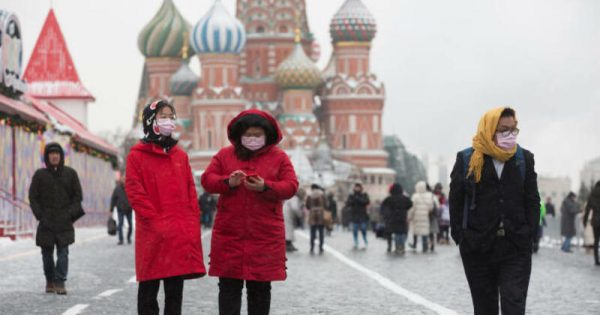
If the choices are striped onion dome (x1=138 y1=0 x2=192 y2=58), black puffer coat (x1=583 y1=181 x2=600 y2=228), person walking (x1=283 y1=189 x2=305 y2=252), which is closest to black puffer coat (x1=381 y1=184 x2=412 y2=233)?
person walking (x1=283 y1=189 x2=305 y2=252)

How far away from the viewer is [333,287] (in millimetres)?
16422

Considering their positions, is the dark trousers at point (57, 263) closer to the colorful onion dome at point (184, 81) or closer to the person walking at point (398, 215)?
the person walking at point (398, 215)

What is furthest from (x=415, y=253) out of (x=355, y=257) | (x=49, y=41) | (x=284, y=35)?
(x=284, y=35)

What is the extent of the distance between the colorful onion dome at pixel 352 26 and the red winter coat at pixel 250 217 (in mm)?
110525

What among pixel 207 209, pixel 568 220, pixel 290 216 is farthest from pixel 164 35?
pixel 290 216

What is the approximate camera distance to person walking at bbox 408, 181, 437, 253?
2733 centimetres

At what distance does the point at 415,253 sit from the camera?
27438 millimetres

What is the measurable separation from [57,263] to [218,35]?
319ft

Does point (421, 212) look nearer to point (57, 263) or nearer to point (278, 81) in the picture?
point (57, 263)

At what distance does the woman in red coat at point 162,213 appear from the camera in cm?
871

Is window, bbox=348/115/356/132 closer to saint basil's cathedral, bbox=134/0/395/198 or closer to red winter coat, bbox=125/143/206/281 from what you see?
saint basil's cathedral, bbox=134/0/395/198

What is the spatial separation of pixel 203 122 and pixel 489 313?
10396 centimetres

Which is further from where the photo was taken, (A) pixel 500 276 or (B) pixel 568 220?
(B) pixel 568 220

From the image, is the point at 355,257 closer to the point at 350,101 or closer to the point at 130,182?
the point at 130,182
